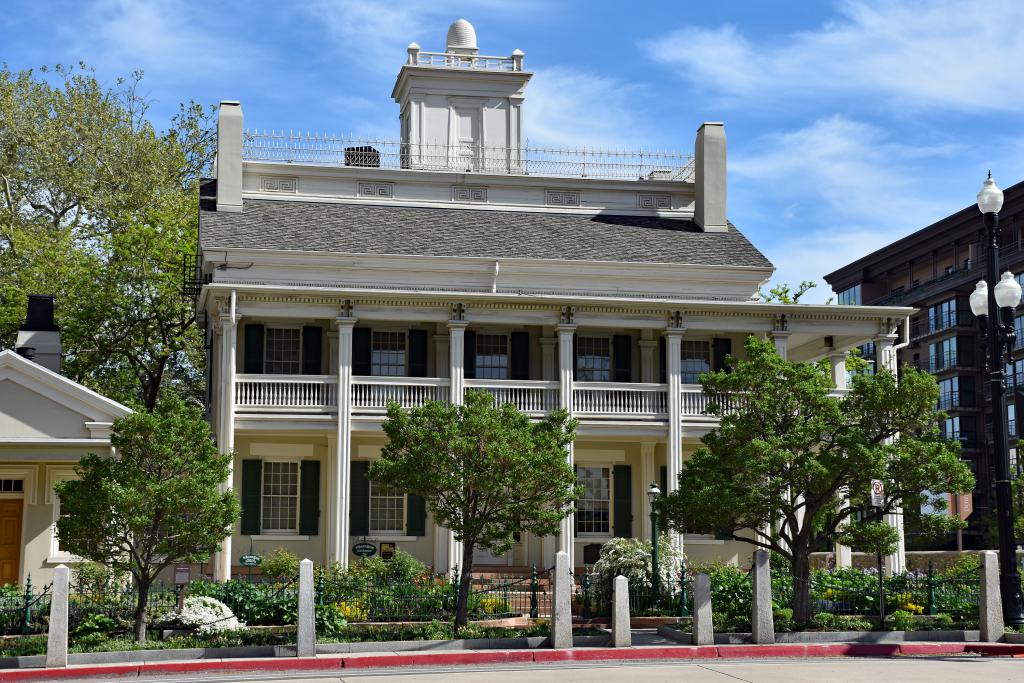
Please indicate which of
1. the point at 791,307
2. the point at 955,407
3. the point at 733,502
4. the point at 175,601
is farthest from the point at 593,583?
the point at 955,407

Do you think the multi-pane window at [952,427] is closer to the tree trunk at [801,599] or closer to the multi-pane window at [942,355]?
the multi-pane window at [942,355]

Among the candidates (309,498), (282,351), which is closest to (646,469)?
(309,498)

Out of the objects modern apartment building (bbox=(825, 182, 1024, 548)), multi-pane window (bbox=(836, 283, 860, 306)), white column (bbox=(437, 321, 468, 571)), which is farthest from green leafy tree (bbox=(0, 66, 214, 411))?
multi-pane window (bbox=(836, 283, 860, 306))

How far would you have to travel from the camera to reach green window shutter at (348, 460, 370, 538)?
30.2 m

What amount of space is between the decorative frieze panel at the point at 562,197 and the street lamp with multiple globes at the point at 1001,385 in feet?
54.3

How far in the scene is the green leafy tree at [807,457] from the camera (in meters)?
21.3

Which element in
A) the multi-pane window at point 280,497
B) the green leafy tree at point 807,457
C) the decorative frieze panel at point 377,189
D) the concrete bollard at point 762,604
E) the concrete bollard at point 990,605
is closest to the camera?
the concrete bollard at point 762,604

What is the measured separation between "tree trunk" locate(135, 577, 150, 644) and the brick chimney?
13.6 meters

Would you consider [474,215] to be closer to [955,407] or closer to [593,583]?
[593,583]

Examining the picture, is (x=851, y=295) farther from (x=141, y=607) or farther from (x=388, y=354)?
(x=141, y=607)

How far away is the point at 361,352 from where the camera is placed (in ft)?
104

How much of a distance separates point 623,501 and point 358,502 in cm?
677

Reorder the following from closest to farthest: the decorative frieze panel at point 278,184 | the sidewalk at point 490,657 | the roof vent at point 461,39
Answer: the sidewalk at point 490,657
the decorative frieze panel at point 278,184
the roof vent at point 461,39

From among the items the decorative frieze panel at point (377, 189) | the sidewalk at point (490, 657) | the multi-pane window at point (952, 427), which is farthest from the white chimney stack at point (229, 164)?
the multi-pane window at point (952, 427)
